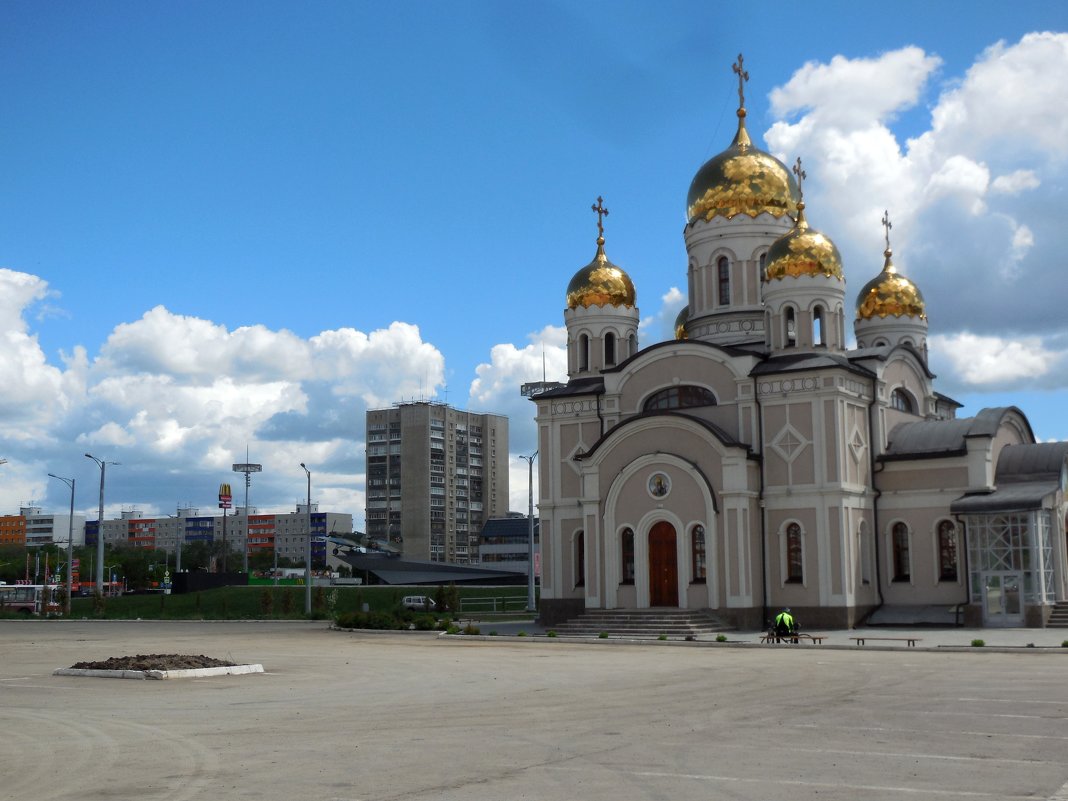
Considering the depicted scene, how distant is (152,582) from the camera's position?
377 ft

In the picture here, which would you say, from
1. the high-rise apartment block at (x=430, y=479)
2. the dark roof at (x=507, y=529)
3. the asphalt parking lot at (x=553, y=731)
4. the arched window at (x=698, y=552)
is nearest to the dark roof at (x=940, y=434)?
the arched window at (x=698, y=552)

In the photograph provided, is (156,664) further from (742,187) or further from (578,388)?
(742,187)

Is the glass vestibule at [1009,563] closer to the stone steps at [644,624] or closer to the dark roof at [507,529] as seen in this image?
the stone steps at [644,624]

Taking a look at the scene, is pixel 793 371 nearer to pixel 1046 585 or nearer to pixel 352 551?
pixel 1046 585

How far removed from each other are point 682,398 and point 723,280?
5.79m

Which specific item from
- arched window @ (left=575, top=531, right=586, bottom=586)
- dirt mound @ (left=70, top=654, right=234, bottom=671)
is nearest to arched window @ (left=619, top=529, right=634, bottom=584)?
arched window @ (left=575, top=531, right=586, bottom=586)

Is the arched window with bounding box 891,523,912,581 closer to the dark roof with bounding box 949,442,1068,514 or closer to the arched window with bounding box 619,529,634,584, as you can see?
the dark roof with bounding box 949,442,1068,514

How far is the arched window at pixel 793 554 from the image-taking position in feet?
113

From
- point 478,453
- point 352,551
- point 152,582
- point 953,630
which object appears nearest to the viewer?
point 953,630

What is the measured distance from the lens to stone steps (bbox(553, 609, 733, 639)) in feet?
107

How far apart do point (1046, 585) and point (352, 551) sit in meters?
63.5

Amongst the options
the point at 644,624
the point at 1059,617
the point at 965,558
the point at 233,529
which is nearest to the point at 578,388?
the point at 644,624

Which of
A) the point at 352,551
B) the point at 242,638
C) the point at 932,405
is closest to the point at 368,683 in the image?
the point at 242,638

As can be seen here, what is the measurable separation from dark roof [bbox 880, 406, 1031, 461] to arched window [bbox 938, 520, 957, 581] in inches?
86.0
